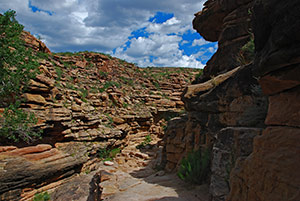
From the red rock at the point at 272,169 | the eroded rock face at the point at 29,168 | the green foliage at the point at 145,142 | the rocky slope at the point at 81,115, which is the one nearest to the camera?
the red rock at the point at 272,169

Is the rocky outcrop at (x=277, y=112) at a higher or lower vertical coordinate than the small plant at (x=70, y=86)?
lower

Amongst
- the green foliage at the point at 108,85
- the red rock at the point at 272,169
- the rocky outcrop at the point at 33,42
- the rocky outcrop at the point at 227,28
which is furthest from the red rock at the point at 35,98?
the red rock at the point at 272,169

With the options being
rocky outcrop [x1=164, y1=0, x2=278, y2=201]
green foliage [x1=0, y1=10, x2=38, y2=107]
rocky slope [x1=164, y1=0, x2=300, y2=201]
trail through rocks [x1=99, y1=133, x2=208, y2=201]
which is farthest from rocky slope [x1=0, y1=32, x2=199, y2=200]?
rocky slope [x1=164, y1=0, x2=300, y2=201]

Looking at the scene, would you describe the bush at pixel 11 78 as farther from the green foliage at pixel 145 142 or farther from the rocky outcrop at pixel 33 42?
the green foliage at pixel 145 142

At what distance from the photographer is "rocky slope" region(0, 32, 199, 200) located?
23.7 feet

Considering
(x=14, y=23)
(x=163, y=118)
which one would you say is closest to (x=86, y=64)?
(x=163, y=118)

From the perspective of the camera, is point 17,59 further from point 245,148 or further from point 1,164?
point 245,148

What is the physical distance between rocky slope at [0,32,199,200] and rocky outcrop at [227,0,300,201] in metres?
7.67

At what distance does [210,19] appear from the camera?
8977mm

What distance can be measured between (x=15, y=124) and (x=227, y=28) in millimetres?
9430

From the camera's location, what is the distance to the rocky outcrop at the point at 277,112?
197cm

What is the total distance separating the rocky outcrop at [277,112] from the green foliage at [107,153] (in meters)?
9.84

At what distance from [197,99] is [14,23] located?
7811 mm

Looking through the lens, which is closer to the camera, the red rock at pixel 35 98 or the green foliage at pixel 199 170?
the green foliage at pixel 199 170
